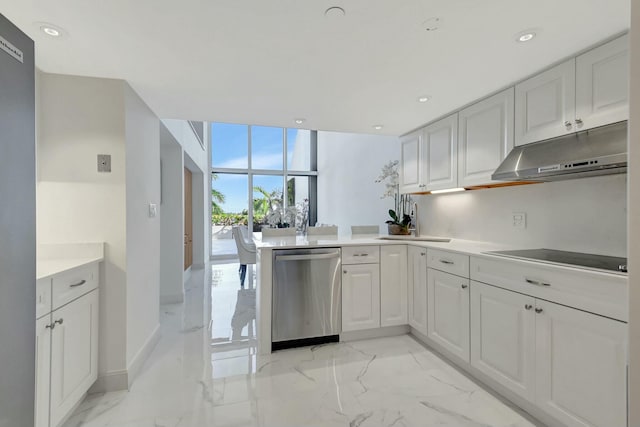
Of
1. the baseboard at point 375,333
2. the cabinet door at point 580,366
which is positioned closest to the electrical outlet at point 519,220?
the cabinet door at point 580,366

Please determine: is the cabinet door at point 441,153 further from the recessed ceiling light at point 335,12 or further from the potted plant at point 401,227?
the recessed ceiling light at point 335,12

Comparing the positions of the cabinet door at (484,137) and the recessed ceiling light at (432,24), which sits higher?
the recessed ceiling light at (432,24)

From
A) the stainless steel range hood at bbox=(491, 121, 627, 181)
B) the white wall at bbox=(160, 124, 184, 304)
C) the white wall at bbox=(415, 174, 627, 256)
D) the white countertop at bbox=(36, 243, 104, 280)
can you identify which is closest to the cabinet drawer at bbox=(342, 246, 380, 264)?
the white wall at bbox=(415, 174, 627, 256)

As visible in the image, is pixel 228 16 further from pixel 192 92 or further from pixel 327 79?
pixel 192 92

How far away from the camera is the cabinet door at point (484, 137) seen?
224cm

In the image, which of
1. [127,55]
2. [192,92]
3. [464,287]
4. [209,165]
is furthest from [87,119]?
[209,165]

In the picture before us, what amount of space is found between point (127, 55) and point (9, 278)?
150 cm

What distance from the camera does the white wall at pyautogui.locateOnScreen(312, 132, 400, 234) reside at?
15.6 feet

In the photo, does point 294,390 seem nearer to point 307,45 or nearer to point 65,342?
point 65,342

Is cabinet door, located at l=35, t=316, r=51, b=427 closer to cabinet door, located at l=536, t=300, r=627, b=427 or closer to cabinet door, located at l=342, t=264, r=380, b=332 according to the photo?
cabinet door, located at l=342, t=264, r=380, b=332

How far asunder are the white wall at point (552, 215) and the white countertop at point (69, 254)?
3.10 meters

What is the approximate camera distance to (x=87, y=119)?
2.00 m

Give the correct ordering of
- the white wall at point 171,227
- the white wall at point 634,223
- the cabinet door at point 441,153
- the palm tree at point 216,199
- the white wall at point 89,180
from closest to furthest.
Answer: the white wall at point 634,223
the white wall at point 89,180
the cabinet door at point 441,153
the white wall at point 171,227
the palm tree at point 216,199

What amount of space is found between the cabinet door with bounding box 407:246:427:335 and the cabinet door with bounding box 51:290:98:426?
8.34 ft
